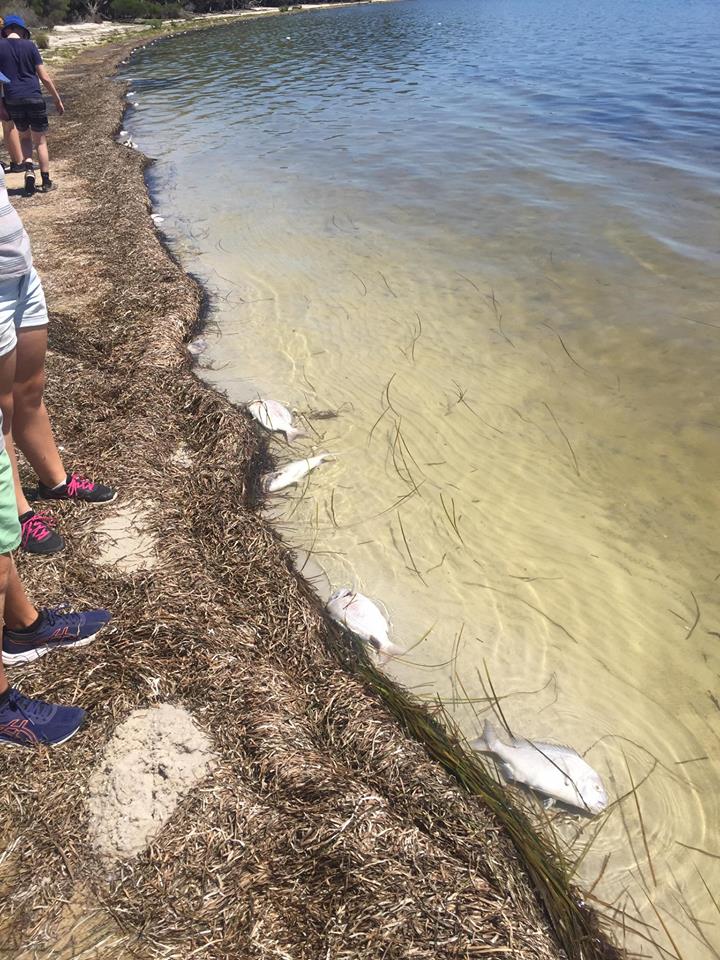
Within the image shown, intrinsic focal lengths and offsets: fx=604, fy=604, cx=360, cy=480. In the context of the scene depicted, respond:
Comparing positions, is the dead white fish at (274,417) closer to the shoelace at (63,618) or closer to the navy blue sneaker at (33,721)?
the shoelace at (63,618)

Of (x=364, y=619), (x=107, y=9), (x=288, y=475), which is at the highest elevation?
(x=107, y=9)

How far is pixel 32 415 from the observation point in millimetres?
3402

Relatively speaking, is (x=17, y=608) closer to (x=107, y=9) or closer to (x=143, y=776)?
(x=143, y=776)

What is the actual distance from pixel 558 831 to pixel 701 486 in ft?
9.64

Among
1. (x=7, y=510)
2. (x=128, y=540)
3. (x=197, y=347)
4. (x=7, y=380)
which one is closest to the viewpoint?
(x=7, y=510)

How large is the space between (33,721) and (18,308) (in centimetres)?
189

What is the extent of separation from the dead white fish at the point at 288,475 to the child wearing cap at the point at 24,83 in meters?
6.33

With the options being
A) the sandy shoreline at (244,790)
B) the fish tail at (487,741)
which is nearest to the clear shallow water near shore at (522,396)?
the fish tail at (487,741)

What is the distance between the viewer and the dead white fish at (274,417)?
16.4 feet

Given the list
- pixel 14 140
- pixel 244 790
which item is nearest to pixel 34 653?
pixel 244 790

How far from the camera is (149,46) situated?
32.8 m

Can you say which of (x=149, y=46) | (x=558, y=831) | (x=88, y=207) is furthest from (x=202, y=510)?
(x=149, y=46)

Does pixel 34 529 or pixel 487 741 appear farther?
pixel 34 529

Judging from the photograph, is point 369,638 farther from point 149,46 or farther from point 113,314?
point 149,46
